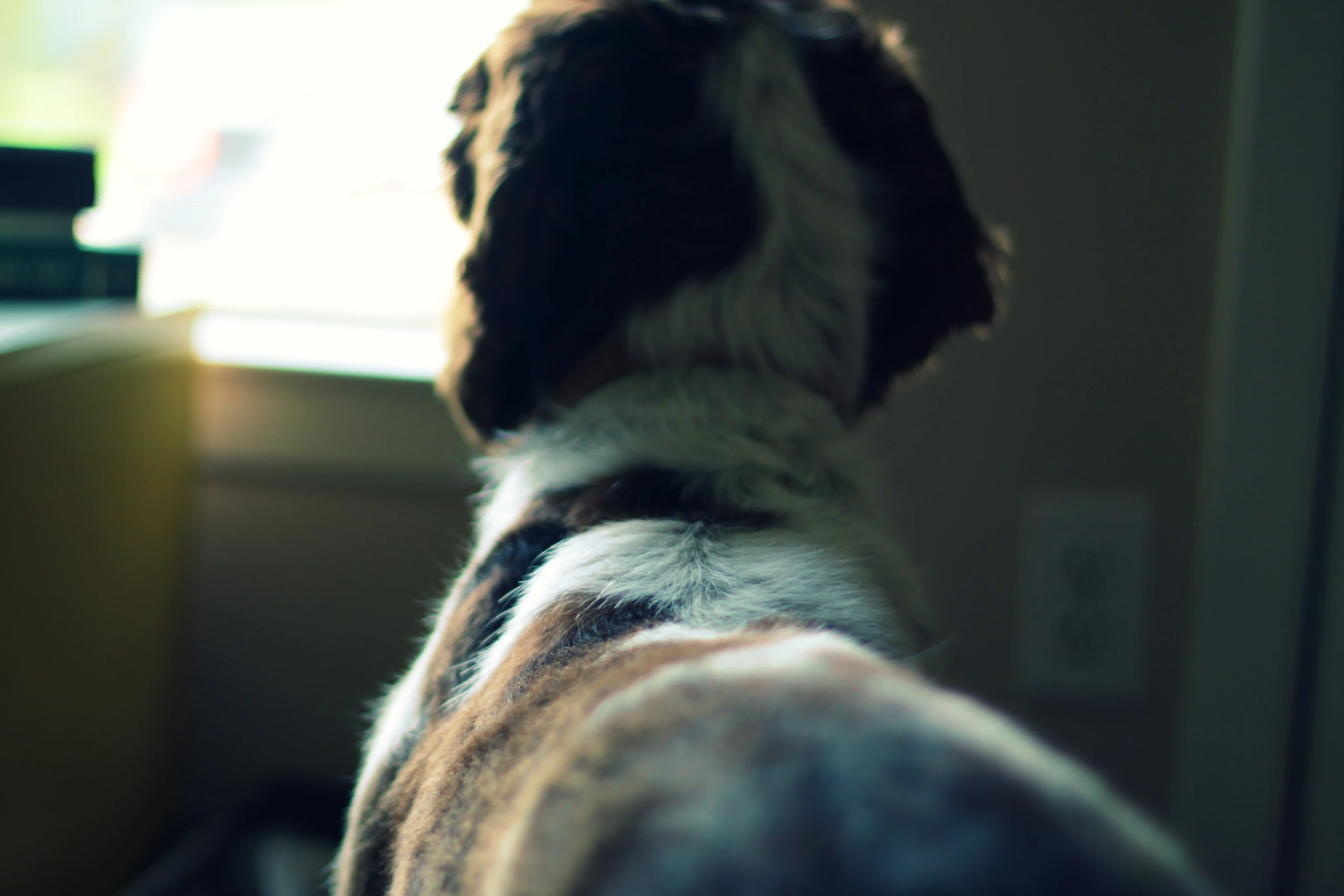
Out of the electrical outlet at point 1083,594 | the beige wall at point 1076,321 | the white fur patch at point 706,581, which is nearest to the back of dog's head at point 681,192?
the white fur patch at point 706,581

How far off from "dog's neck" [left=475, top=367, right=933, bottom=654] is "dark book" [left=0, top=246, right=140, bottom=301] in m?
0.61

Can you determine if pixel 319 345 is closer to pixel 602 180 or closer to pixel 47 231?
pixel 47 231

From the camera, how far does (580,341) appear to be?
80 cm

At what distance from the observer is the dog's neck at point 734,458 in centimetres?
71

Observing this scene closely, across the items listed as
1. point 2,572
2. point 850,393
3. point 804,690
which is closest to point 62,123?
point 2,572

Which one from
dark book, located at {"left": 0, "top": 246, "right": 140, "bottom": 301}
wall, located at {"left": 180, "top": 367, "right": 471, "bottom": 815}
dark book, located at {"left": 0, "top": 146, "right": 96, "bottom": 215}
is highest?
dark book, located at {"left": 0, "top": 146, "right": 96, "bottom": 215}

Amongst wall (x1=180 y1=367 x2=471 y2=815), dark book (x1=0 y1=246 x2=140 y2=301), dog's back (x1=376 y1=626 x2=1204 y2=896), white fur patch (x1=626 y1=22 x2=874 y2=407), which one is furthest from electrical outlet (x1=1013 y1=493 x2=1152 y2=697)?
dark book (x1=0 y1=246 x2=140 y2=301)

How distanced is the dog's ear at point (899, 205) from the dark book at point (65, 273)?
0.79 m

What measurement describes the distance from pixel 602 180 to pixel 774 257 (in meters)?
0.14

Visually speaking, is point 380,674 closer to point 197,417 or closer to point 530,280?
point 197,417

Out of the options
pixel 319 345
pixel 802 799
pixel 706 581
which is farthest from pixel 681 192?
pixel 319 345

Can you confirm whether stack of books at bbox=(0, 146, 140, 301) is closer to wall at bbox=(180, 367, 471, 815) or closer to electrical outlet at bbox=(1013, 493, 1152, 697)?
wall at bbox=(180, 367, 471, 815)

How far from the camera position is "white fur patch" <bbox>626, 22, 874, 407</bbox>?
769mm

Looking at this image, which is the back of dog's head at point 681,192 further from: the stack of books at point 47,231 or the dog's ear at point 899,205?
the stack of books at point 47,231
